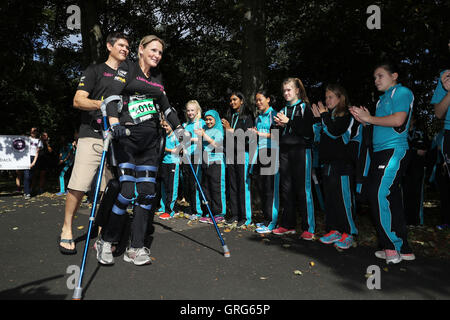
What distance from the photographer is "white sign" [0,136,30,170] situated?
1133 centimetres

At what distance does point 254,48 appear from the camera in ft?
25.1

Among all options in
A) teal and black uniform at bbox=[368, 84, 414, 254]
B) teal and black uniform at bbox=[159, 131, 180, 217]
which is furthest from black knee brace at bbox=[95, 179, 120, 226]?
teal and black uniform at bbox=[368, 84, 414, 254]

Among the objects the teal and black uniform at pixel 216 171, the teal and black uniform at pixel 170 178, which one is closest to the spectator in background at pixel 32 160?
the teal and black uniform at pixel 170 178

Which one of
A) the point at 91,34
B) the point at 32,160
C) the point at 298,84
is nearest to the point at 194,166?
the point at 298,84

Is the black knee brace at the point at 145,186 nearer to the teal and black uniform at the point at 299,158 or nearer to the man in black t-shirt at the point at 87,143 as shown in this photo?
the man in black t-shirt at the point at 87,143

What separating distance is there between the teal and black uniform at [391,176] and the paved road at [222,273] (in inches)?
13.6

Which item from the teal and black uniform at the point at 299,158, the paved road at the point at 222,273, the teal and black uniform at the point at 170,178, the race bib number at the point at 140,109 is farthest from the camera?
the teal and black uniform at the point at 170,178

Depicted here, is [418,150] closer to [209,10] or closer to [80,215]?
[80,215]

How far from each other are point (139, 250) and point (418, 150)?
5492 millimetres

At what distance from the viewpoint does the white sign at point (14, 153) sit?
11328 mm

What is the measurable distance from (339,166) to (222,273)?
2409 mm

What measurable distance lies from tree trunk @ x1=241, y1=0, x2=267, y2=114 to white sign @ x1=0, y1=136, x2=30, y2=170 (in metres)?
7.93

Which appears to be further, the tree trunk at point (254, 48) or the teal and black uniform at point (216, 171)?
the tree trunk at point (254, 48)

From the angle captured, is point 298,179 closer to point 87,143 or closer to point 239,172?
point 239,172
